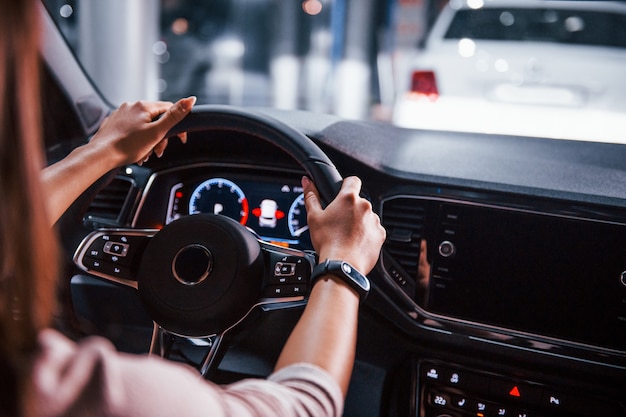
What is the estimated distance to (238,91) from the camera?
15.3m

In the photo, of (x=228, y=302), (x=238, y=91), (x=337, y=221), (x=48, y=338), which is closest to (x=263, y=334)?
(x=228, y=302)

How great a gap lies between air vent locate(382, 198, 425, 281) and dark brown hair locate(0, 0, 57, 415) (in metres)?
1.11

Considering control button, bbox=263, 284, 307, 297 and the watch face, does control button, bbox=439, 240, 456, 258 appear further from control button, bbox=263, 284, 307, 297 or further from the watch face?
the watch face

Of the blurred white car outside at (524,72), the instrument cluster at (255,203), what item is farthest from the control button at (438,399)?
the blurred white car outside at (524,72)

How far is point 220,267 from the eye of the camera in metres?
1.42

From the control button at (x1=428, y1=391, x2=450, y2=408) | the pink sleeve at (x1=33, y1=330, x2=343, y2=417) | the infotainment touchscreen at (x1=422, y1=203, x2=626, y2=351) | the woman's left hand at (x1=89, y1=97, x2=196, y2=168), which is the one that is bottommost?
the control button at (x1=428, y1=391, x2=450, y2=408)

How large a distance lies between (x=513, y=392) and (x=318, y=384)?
2.93 ft

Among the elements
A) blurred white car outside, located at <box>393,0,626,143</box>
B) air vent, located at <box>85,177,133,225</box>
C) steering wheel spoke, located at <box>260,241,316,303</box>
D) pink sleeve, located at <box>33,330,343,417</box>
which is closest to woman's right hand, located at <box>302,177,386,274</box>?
steering wheel spoke, located at <box>260,241,316,303</box>

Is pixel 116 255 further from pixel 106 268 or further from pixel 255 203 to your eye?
pixel 255 203

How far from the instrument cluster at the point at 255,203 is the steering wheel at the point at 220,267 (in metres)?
0.28

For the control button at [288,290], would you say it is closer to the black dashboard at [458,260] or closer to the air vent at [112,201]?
the black dashboard at [458,260]

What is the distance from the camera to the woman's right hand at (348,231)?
1230mm

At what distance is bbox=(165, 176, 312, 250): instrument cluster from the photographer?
1.77 metres

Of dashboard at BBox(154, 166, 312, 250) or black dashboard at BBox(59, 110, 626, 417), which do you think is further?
dashboard at BBox(154, 166, 312, 250)
